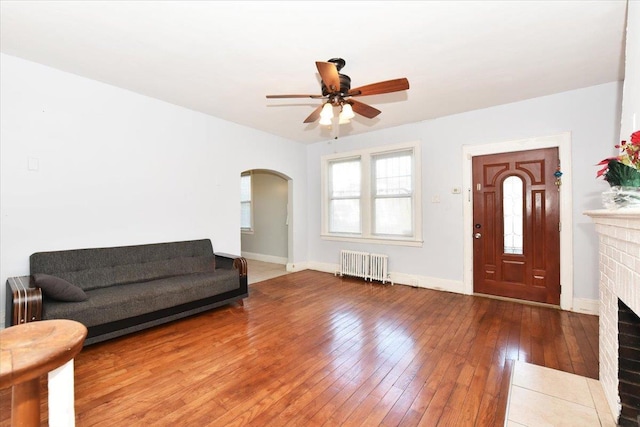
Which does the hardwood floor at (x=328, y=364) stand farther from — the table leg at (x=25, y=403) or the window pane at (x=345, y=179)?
the window pane at (x=345, y=179)

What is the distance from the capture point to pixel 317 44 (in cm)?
247

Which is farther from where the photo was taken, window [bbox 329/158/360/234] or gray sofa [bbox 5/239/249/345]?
window [bbox 329/158/360/234]

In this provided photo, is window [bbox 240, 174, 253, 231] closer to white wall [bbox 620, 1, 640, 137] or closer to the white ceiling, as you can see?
the white ceiling

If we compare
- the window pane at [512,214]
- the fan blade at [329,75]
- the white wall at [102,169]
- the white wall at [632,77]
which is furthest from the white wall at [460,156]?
the fan blade at [329,75]

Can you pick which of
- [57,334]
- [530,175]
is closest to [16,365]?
[57,334]

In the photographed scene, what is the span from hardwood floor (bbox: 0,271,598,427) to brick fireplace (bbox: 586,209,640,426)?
1.67 ft

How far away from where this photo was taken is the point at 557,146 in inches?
140

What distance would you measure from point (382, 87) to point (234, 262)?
2.78 metres

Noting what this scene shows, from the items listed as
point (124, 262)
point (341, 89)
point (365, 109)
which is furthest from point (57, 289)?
point (365, 109)

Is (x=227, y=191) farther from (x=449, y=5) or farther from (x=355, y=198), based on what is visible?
(x=449, y=5)

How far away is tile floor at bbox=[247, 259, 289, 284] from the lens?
529 cm

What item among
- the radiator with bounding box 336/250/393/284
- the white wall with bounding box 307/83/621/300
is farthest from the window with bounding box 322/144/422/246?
the radiator with bounding box 336/250/393/284

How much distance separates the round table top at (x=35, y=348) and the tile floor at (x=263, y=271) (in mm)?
3926

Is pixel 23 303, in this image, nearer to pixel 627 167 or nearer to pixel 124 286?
pixel 124 286
